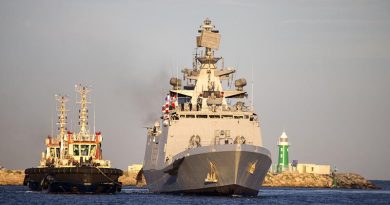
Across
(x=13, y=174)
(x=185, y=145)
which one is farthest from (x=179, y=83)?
(x=13, y=174)

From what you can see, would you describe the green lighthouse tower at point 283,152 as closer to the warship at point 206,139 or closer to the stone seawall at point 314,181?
the stone seawall at point 314,181

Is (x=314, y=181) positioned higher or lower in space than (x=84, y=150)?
higher

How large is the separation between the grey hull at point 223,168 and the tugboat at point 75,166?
8521 mm

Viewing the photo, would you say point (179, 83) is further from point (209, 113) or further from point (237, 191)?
point (237, 191)

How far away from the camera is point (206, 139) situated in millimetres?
79438

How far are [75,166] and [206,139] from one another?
44.7 ft

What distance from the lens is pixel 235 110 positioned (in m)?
81.1

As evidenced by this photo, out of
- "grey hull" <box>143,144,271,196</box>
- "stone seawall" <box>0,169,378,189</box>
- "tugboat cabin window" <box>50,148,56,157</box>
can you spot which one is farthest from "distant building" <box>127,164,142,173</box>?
"grey hull" <box>143,144,271,196</box>

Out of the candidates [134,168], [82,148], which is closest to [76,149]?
[82,148]

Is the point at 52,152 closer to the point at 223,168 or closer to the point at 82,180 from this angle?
the point at 82,180

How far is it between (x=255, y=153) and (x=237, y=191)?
3798mm

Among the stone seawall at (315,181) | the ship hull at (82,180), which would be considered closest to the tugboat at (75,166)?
the ship hull at (82,180)

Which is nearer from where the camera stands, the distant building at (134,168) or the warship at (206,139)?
the warship at (206,139)

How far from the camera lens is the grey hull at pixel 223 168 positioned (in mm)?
71312
